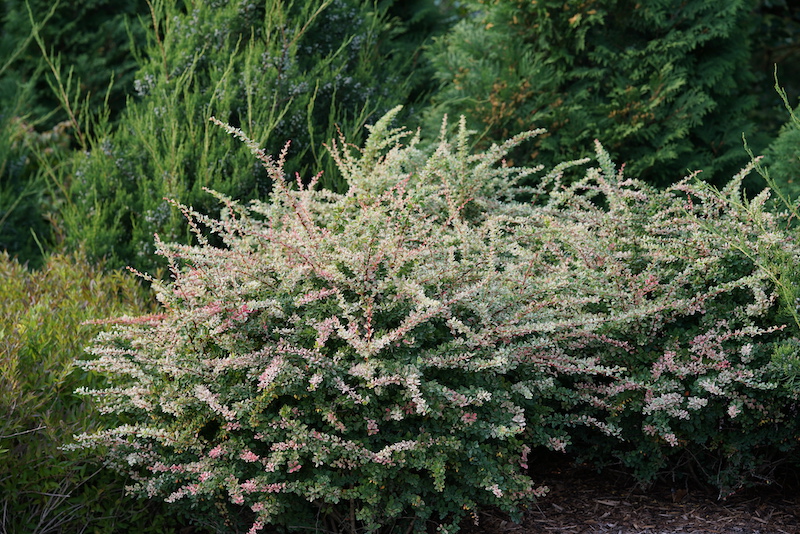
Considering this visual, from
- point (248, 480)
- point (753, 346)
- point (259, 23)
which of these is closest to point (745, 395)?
point (753, 346)

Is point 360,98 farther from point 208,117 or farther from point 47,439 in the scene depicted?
point 47,439

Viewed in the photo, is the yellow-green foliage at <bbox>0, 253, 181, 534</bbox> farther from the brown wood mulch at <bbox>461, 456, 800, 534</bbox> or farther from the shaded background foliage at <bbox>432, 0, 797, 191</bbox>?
the shaded background foliage at <bbox>432, 0, 797, 191</bbox>

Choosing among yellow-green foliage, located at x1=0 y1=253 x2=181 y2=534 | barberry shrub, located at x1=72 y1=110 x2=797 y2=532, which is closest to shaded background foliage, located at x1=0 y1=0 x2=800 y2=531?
yellow-green foliage, located at x1=0 y1=253 x2=181 y2=534

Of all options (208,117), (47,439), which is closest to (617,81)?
(208,117)

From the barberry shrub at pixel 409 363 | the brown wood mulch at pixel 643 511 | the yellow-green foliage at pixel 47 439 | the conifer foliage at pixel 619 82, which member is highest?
the conifer foliage at pixel 619 82

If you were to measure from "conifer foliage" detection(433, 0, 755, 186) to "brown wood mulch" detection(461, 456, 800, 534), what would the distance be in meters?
2.52

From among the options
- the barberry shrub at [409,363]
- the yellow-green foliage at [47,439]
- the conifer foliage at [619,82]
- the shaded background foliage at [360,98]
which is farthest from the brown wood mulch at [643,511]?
the conifer foliage at [619,82]

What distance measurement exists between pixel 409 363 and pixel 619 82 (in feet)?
11.7

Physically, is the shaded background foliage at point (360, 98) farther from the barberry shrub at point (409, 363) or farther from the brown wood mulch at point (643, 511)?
the brown wood mulch at point (643, 511)

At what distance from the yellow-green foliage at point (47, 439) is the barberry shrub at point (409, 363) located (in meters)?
0.16

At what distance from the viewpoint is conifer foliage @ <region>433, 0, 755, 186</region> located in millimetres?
5145

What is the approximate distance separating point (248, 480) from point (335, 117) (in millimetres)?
3259

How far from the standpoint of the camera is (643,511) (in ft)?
9.87

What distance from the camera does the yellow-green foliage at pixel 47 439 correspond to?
2551mm
